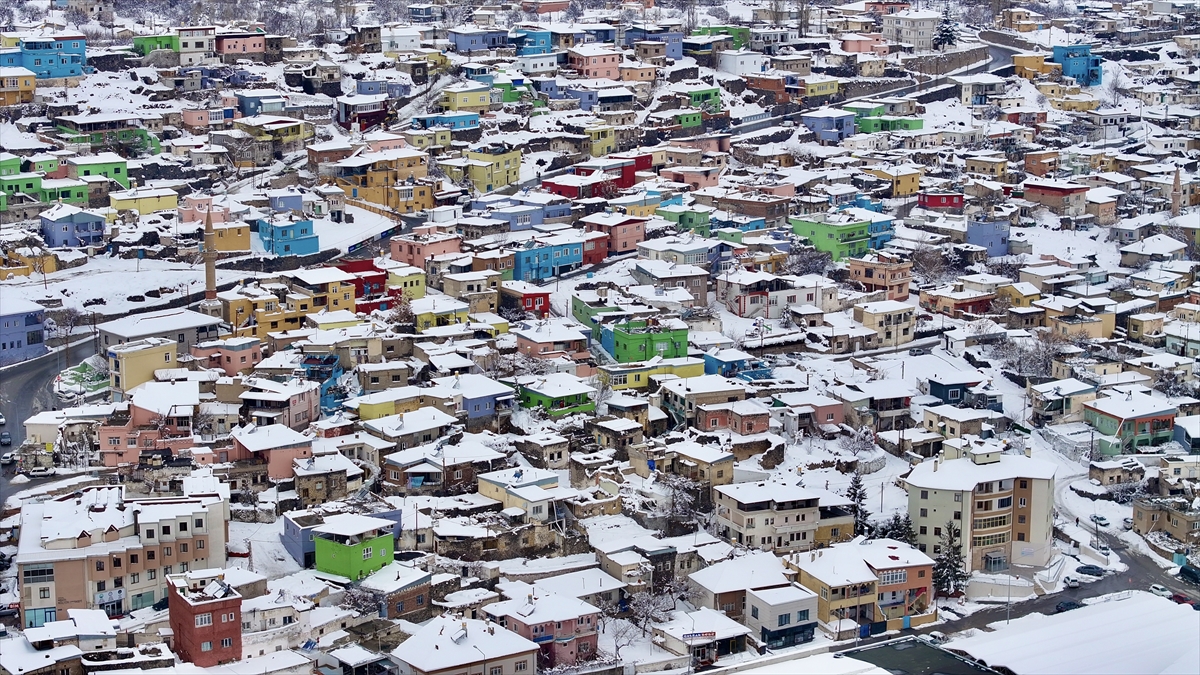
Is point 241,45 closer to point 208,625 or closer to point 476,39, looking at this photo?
point 476,39

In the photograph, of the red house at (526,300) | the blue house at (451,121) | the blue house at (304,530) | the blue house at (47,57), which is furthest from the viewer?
the blue house at (47,57)

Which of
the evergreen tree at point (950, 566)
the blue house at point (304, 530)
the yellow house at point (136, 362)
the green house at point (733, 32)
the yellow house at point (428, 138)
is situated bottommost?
the evergreen tree at point (950, 566)

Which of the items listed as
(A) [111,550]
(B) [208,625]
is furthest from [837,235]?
(B) [208,625]

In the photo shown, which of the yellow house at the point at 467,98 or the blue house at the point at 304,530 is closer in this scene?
the blue house at the point at 304,530

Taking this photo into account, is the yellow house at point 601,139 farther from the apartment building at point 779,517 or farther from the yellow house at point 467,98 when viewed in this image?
the apartment building at point 779,517

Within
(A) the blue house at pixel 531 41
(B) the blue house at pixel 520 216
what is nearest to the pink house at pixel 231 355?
(B) the blue house at pixel 520 216

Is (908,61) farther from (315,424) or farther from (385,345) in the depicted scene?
(315,424)
